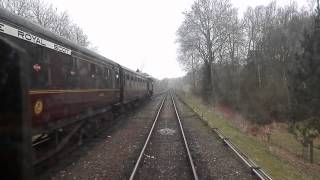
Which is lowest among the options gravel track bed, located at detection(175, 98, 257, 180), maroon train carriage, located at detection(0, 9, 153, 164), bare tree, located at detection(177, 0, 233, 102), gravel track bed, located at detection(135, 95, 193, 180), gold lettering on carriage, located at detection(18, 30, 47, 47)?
gravel track bed, located at detection(175, 98, 257, 180)

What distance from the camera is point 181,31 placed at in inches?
1670

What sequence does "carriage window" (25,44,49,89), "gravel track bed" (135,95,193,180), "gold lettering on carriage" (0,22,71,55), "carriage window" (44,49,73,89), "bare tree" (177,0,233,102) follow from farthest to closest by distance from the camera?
"bare tree" (177,0,233,102) < "gravel track bed" (135,95,193,180) < "carriage window" (44,49,73,89) < "carriage window" (25,44,49,89) < "gold lettering on carriage" (0,22,71,55)

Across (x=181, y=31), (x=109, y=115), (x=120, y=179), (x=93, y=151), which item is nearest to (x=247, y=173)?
(x=120, y=179)

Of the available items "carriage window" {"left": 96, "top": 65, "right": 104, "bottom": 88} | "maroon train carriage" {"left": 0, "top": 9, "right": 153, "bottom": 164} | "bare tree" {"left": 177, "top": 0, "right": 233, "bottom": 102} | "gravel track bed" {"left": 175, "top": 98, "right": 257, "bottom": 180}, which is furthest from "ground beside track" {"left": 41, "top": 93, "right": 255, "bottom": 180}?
"bare tree" {"left": 177, "top": 0, "right": 233, "bottom": 102}

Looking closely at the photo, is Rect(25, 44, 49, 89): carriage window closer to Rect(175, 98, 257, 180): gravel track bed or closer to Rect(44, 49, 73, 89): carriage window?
Rect(44, 49, 73, 89): carriage window

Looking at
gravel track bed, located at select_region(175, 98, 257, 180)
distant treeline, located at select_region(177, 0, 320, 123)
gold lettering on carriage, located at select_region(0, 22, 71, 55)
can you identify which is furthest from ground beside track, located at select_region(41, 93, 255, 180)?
distant treeline, located at select_region(177, 0, 320, 123)

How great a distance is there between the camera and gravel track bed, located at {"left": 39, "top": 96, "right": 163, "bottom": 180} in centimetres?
830

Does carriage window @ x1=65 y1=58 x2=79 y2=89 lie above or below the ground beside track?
above

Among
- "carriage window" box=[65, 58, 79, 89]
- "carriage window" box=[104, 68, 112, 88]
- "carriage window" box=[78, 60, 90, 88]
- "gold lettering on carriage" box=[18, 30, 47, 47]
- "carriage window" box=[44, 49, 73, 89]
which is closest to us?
"gold lettering on carriage" box=[18, 30, 47, 47]

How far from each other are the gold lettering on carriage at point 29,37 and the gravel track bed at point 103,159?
2.81 m

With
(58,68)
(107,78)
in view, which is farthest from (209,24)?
(58,68)

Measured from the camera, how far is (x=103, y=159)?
10047 mm

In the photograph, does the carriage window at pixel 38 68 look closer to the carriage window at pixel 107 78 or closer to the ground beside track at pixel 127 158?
the ground beside track at pixel 127 158

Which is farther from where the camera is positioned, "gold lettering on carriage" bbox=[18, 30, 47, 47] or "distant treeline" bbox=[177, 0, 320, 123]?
"distant treeline" bbox=[177, 0, 320, 123]
